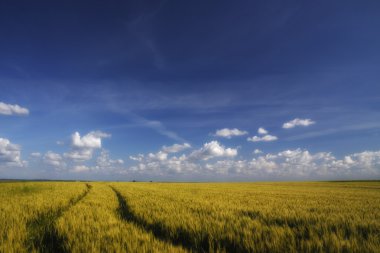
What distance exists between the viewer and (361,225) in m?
6.25

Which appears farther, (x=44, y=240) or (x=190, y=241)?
(x=44, y=240)

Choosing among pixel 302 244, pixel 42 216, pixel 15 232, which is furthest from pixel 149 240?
pixel 42 216

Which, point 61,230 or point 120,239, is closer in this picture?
point 120,239

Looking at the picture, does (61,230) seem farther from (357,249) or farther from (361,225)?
(361,225)

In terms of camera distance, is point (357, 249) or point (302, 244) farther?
point (302, 244)

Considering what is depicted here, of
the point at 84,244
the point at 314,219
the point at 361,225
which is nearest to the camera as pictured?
the point at 84,244

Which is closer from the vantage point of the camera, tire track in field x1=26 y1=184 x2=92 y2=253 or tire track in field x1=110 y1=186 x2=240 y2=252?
tire track in field x1=110 y1=186 x2=240 y2=252

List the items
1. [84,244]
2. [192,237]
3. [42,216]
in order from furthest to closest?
[42,216] < [192,237] < [84,244]

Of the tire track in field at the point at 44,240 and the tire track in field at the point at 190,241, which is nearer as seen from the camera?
the tire track in field at the point at 190,241

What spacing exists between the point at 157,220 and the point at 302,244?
4.28 meters

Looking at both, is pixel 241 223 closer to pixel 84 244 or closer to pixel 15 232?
pixel 84 244

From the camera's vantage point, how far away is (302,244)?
14.3ft

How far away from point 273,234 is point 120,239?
3080mm

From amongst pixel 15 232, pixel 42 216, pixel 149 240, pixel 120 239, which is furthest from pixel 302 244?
pixel 42 216
